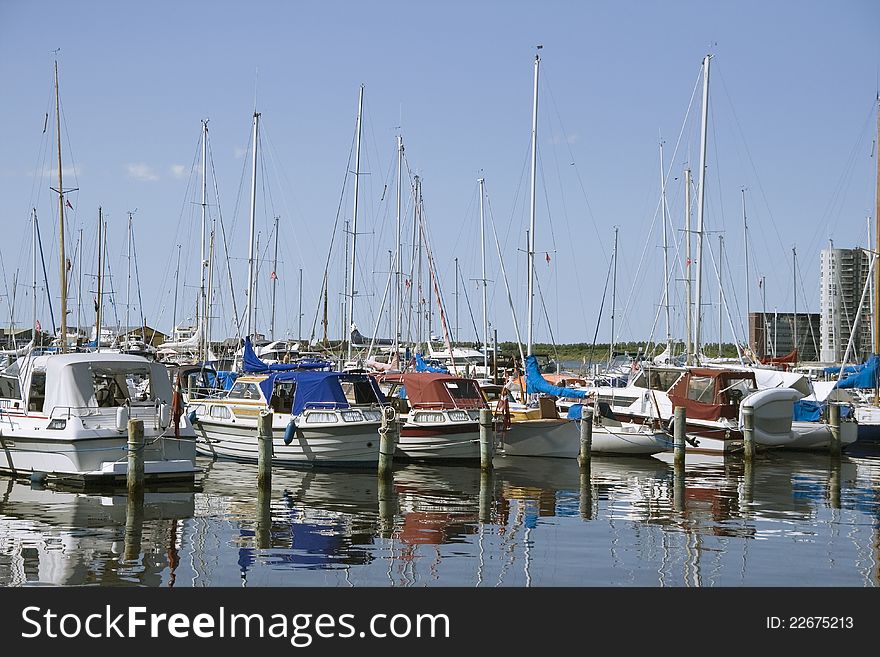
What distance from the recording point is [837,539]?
1805cm

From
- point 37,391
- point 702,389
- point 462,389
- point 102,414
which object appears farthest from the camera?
point 702,389

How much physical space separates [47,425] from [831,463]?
21.6 m

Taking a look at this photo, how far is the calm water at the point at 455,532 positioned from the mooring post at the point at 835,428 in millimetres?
4392

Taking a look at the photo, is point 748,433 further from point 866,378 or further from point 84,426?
point 84,426

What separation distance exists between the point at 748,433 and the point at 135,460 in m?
17.2

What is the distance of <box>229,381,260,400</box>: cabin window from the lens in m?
28.0

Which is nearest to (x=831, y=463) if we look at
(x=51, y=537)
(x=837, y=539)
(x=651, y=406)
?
(x=651, y=406)

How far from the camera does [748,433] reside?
29234 mm

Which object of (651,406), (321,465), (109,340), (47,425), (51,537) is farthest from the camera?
(109,340)

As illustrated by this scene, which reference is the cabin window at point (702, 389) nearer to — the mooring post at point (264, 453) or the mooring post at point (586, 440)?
the mooring post at point (586, 440)

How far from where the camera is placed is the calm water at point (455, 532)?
48.8 feet

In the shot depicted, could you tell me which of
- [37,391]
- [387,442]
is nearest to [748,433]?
[387,442]
